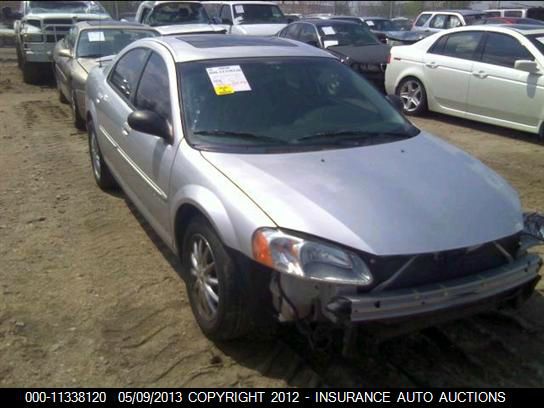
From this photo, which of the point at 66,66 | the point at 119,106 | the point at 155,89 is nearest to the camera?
the point at 155,89

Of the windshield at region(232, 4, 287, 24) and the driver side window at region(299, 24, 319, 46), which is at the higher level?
the windshield at region(232, 4, 287, 24)

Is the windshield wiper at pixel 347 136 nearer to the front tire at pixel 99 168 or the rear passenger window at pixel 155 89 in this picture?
the rear passenger window at pixel 155 89

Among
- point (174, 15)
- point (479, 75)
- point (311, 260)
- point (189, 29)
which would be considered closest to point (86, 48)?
point (189, 29)

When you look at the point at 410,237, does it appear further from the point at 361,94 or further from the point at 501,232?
the point at 361,94

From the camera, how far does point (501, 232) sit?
9.48 feet

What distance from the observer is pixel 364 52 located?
11.1 m

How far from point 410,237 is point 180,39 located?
2616mm

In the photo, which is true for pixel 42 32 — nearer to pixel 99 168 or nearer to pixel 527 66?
pixel 99 168

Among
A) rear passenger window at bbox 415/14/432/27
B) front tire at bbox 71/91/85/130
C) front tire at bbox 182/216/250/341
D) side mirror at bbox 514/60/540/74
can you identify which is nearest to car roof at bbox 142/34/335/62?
front tire at bbox 182/216/250/341

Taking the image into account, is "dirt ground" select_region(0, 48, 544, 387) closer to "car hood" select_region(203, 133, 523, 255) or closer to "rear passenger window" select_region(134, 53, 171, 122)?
"car hood" select_region(203, 133, 523, 255)

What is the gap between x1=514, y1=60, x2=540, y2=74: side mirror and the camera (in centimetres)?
740

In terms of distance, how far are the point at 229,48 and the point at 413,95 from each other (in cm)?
616

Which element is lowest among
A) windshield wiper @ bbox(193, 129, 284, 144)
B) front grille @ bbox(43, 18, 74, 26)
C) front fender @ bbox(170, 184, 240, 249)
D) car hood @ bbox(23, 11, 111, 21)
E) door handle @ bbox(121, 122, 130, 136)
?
front fender @ bbox(170, 184, 240, 249)

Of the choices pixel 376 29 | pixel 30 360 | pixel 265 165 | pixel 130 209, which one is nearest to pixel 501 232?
pixel 265 165
